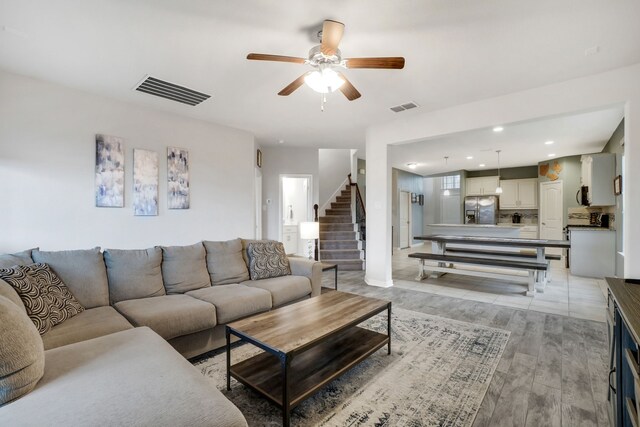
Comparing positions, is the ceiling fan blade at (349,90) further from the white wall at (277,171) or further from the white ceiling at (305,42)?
the white wall at (277,171)

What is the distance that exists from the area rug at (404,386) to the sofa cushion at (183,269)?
2.56 ft

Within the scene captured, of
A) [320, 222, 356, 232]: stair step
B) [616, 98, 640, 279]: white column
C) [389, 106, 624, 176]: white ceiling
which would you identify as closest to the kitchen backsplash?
[389, 106, 624, 176]: white ceiling

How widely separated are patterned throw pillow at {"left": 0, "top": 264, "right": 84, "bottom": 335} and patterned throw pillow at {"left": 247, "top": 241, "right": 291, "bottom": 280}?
158 centimetres

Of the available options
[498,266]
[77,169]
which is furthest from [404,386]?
[77,169]

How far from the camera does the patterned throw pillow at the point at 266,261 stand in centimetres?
338

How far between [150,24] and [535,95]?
13.3 ft

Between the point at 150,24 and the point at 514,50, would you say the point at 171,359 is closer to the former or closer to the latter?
the point at 150,24

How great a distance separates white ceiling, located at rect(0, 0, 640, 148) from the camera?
211cm

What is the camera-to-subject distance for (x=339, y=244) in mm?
6742

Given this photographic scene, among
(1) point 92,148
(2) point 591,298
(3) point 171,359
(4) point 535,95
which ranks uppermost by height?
(4) point 535,95

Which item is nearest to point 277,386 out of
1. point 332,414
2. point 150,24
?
point 332,414

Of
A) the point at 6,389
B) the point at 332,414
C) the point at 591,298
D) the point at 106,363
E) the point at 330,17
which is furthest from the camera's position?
the point at 591,298

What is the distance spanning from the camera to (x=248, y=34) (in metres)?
2.41

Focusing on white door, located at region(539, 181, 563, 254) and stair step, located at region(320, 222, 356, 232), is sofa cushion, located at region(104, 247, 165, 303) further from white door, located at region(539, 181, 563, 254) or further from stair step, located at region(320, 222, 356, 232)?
white door, located at region(539, 181, 563, 254)
